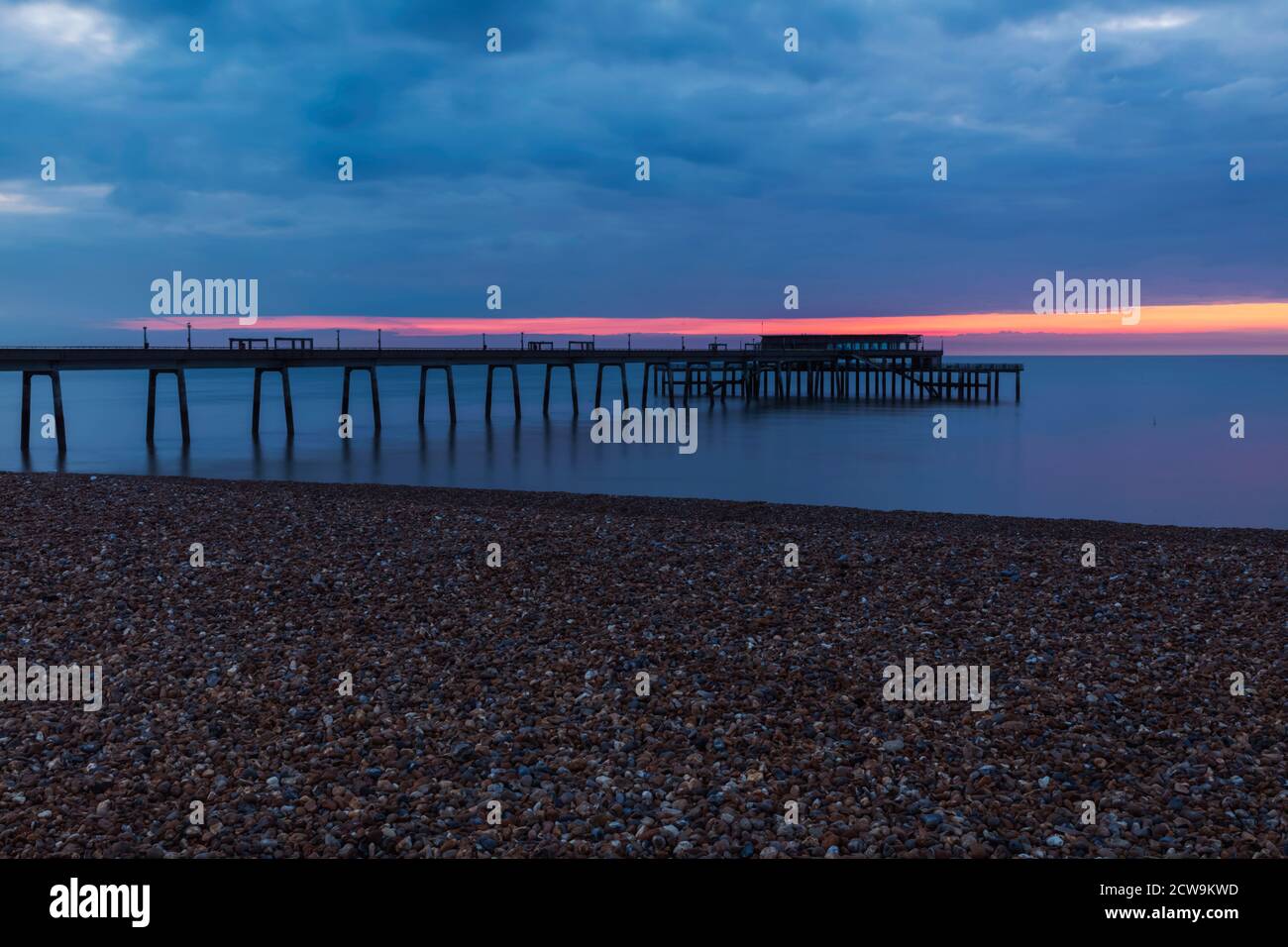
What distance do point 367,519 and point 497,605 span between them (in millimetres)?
4820

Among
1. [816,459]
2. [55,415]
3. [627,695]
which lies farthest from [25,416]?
[627,695]

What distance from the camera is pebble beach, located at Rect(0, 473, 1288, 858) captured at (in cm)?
632

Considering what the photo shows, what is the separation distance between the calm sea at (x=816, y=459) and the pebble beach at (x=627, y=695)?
21.2 m

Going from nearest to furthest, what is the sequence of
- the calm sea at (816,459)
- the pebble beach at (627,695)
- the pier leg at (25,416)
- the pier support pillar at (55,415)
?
the pebble beach at (627,695) < the calm sea at (816,459) < the pier support pillar at (55,415) < the pier leg at (25,416)

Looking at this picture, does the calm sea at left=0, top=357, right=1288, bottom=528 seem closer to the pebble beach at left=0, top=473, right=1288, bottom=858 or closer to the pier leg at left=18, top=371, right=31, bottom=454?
the pier leg at left=18, top=371, right=31, bottom=454

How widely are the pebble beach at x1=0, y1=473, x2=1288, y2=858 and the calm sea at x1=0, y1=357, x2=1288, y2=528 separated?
2117cm

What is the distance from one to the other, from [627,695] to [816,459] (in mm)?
38078

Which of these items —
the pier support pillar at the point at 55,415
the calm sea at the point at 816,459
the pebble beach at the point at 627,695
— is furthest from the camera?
the pier support pillar at the point at 55,415

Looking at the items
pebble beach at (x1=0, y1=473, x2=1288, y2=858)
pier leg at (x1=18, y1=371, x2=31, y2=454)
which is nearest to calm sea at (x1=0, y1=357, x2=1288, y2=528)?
pier leg at (x1=18, y1=371, x2=31, y2=454)

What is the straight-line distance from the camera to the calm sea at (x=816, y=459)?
115ft

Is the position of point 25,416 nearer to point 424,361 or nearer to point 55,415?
point 55,415

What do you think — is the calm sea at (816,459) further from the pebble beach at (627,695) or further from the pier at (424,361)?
the pebble beach at (627,695)

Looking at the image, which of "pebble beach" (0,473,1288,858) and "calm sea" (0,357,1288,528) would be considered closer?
"pebble beach" (0,473,1288,858)

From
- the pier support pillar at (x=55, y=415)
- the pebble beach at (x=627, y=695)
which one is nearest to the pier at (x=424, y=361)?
the pier support pillar at (x=55, y=415)
